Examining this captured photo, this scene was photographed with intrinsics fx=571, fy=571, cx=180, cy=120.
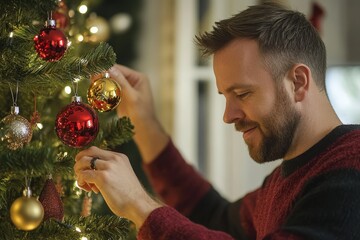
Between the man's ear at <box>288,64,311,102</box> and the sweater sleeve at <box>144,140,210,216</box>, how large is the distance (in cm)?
53

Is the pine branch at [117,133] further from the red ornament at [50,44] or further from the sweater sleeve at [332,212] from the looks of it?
the sweater sleeve at [332,212]

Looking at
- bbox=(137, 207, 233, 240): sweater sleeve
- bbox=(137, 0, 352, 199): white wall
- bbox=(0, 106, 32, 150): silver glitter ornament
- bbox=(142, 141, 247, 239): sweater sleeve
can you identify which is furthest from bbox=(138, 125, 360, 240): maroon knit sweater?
bbox=(137, 0, 352, 199): white wall

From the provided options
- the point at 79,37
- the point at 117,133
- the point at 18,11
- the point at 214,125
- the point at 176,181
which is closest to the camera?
the point at 18,11

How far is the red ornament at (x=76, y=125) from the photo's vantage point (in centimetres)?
87

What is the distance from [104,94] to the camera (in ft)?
3.12

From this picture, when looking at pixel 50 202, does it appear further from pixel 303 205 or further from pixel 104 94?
pixel 303 205

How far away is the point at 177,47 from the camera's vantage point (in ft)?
8.66

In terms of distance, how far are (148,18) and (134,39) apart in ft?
0.58

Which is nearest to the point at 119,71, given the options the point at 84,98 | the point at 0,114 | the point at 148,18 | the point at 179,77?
the point at 84,98

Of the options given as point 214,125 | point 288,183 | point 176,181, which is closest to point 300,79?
point 288,183

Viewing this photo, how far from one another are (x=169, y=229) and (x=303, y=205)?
8.4 inches

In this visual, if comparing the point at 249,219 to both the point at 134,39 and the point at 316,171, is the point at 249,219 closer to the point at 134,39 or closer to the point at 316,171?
the point at 316,171

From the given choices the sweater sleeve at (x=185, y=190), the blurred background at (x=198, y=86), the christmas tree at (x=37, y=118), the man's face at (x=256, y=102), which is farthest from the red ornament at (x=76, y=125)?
the blurred background at (x=198, y=86)

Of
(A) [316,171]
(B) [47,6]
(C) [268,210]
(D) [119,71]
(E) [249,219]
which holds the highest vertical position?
(B) [47,6]
